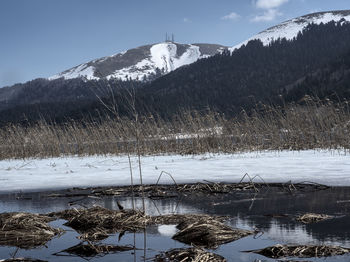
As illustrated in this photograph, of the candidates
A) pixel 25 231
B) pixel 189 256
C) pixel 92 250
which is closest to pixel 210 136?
pixel 25 231

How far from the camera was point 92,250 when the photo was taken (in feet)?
8.68

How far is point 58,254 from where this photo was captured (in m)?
2.58

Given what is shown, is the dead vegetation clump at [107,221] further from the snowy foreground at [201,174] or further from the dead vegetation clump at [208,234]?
the snowy foreground at [201,174]

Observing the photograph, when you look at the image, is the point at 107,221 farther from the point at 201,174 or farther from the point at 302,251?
the point at 201,174

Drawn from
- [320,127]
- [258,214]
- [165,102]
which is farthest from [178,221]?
[165,102]

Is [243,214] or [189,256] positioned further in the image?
[243,214]

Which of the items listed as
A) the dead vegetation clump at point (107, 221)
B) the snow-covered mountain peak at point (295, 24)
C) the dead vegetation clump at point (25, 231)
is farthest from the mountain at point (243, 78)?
the dead vegetation clump at point (25, 231)

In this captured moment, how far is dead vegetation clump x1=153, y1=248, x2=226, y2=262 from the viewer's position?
2307mm

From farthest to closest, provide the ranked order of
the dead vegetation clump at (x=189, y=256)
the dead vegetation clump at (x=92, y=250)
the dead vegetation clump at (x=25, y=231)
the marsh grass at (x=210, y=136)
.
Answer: the marsh grass at (x=210, y=136), the dead vegetation clump at (x=25, y=231), the dead vegetation clump at (x=92, y=250), the dead vegetation clump at (x=189, y=256)

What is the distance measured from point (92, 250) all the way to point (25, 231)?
799 mm

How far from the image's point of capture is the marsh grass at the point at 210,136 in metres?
10.2

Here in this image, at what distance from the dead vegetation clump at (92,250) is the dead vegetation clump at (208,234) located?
0.42 metres

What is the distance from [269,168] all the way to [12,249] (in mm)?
4769

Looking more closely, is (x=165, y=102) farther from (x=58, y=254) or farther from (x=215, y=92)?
(x=58, y=254)
